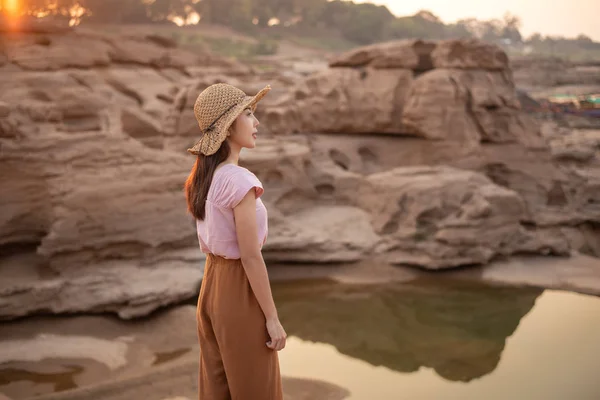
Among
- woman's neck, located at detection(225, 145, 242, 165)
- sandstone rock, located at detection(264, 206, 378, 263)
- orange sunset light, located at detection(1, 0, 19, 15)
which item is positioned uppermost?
orange sunset light, located at detection(1, 0, 19, 15)

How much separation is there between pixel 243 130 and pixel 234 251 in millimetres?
468

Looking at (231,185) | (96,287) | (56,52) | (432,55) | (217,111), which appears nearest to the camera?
(231,185)

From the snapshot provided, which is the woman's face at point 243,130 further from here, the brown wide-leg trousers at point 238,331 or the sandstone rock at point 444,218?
the sandstone rock at point 444,218

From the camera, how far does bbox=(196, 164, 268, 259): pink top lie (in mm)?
2295

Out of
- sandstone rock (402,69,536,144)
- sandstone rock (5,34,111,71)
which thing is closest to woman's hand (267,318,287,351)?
sandstone rock (402,69,536,144)

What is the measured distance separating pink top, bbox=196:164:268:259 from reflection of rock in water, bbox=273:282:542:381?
298 centimetres

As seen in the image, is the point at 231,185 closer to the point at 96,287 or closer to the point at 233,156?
the point at 233,156

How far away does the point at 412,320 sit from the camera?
595 cm

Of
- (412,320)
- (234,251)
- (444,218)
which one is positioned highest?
(234,251)

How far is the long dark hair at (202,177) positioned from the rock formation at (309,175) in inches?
132

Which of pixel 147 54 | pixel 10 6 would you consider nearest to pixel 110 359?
pixel 147 54

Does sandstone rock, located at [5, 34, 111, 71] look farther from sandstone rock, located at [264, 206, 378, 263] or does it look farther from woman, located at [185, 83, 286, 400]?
woman, located at [185, 83, 286, 400]

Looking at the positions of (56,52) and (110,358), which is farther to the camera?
(56,52)

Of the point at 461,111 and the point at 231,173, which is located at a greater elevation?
the point at 231,173
